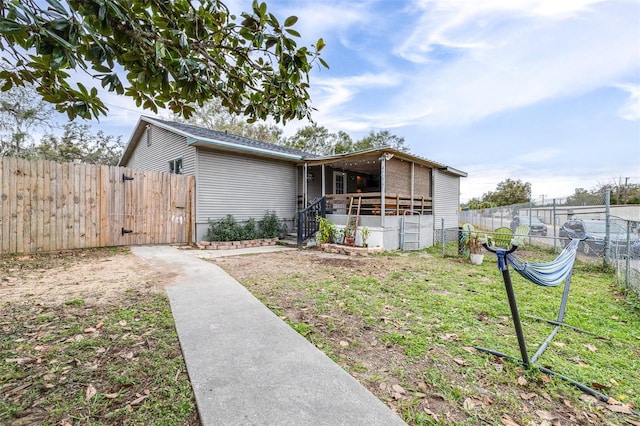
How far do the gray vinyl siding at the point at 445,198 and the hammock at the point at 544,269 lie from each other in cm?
939

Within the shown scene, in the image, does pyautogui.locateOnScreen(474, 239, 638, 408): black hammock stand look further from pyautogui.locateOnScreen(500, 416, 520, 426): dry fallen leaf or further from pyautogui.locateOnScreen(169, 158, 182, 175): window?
pyautogui.locateOnScreen(169, 158, 182, 175): window

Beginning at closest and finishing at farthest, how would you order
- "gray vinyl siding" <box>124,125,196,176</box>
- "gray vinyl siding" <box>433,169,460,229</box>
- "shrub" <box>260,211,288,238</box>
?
"gray vinyl siding" <box>124,125,196,176</box> → "shrub" <box>260,211,288,238</box> → "gray vinyl siding" <box>433,169,460,229</box>

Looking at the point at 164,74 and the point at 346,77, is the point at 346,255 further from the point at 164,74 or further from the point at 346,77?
the point at 346,77

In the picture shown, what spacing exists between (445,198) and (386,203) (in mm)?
5667

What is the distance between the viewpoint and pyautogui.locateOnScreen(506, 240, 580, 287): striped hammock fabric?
2.19m

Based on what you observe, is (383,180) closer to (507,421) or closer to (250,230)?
(250,230)

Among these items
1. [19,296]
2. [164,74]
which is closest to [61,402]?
[164,74]

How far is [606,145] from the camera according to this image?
41.7 feet

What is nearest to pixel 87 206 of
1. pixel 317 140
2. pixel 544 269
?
pixel 544 269

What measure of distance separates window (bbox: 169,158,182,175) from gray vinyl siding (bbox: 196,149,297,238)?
1426 mm

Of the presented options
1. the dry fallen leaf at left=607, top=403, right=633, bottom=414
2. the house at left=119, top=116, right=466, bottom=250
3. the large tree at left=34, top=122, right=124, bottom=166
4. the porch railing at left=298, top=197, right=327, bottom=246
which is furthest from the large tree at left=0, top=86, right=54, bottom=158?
the dry fallen leaf at left=607, top=403, right=633, bottom=414

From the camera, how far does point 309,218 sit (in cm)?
957

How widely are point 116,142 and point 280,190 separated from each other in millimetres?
21910

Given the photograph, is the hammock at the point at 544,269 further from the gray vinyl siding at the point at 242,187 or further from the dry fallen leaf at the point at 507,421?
the gray vinyl siding at the point at 242,187
